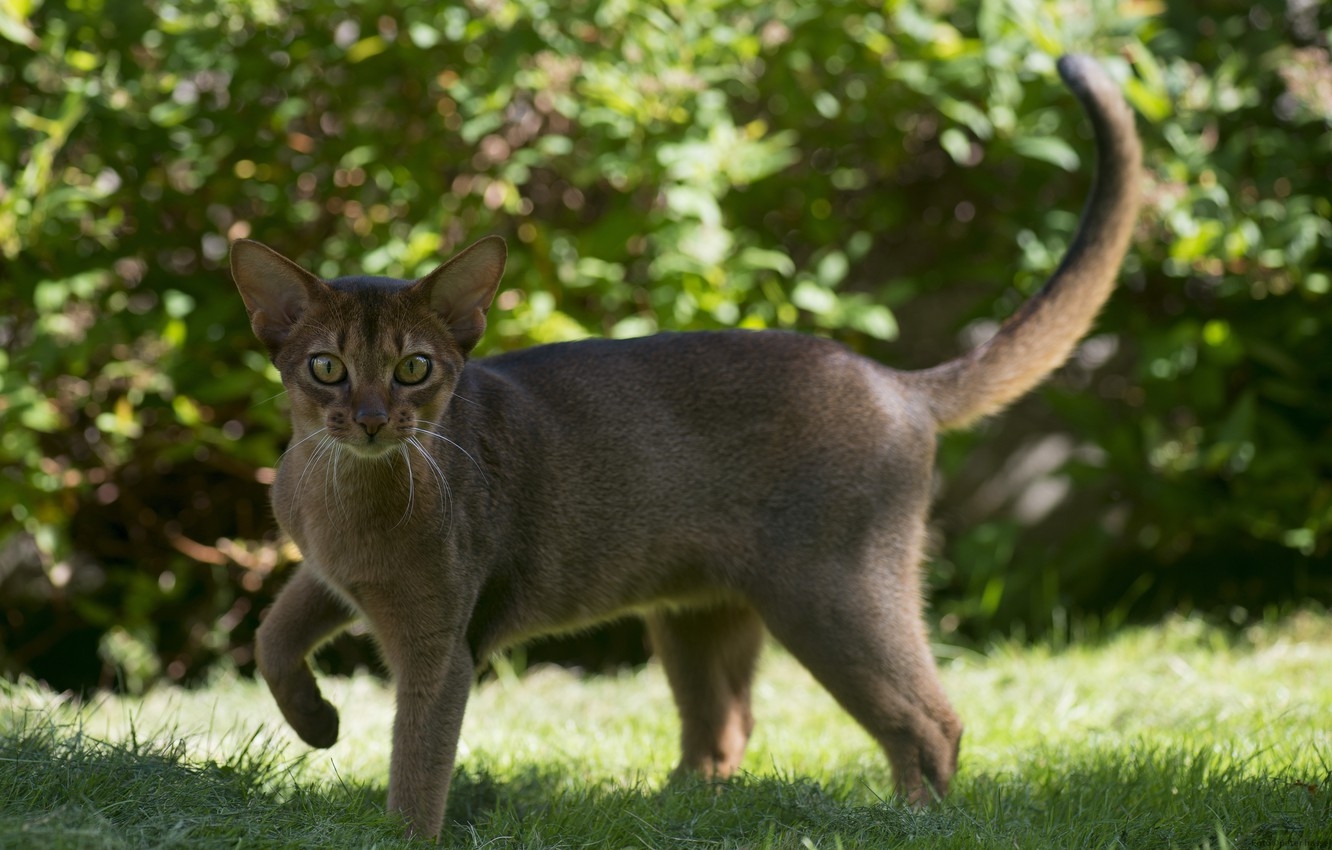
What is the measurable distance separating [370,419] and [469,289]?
433mm

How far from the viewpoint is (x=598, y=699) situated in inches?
184

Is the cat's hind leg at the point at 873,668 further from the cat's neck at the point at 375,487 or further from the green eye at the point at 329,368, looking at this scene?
the green eye at the point at 329,368

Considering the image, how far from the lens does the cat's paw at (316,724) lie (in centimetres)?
324

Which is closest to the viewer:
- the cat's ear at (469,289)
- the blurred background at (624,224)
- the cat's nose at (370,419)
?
the cat's nose at (370,419)

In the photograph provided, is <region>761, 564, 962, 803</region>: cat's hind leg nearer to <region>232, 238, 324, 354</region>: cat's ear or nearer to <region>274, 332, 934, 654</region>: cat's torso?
<region>274, 332, 934, 654</region>: cat's torso

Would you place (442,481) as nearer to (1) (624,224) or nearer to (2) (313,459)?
(2) (313,459)

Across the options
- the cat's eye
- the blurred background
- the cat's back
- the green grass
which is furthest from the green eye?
the blurred background

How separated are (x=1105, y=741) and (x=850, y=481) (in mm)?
1011

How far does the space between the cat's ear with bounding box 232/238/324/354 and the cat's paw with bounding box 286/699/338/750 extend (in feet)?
2.76

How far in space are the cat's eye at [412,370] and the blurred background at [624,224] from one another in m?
1.41

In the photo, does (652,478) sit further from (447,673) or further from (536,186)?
(536,186)

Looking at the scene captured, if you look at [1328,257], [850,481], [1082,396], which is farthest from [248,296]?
[1328,257]

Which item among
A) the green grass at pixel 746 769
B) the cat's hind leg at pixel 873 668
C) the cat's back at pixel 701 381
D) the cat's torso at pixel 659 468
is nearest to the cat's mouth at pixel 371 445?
the cat's torso at pixel 659 468

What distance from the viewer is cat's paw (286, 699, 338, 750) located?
10.6ft
